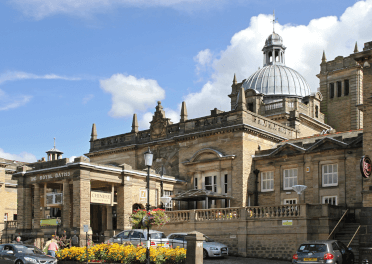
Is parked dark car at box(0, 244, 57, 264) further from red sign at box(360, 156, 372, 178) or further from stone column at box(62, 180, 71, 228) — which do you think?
red sign at box(360, 156, 372, 178)

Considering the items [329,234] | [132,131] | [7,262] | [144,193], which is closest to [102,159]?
[132,131]

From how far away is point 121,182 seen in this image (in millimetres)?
36719

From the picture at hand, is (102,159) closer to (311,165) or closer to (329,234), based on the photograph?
(311,165)

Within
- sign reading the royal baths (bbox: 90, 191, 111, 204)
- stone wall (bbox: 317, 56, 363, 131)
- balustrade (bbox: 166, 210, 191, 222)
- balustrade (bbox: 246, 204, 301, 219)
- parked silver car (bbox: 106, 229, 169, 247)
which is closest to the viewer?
parked silver car (bbox: 106, 229, 169, 247)

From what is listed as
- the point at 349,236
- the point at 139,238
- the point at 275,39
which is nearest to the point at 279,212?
the point at 349,236

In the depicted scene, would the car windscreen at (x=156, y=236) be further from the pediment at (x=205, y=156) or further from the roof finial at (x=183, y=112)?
the roof finial at (x=183, y=112)

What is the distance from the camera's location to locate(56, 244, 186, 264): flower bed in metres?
22.5

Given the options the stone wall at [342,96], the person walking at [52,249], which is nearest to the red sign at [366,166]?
the person walking at [52,249]

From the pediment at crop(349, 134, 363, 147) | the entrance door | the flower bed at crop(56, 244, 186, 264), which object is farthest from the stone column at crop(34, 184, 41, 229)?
the pediment at crop(349, 134, 363, 147)

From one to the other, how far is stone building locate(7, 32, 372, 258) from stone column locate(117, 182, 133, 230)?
0.08m

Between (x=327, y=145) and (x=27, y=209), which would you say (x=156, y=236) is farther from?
(x=27, y=209)

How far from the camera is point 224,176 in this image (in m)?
37.7

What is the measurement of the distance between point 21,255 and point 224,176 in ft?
58.2

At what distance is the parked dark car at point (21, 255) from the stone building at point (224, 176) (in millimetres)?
9016
